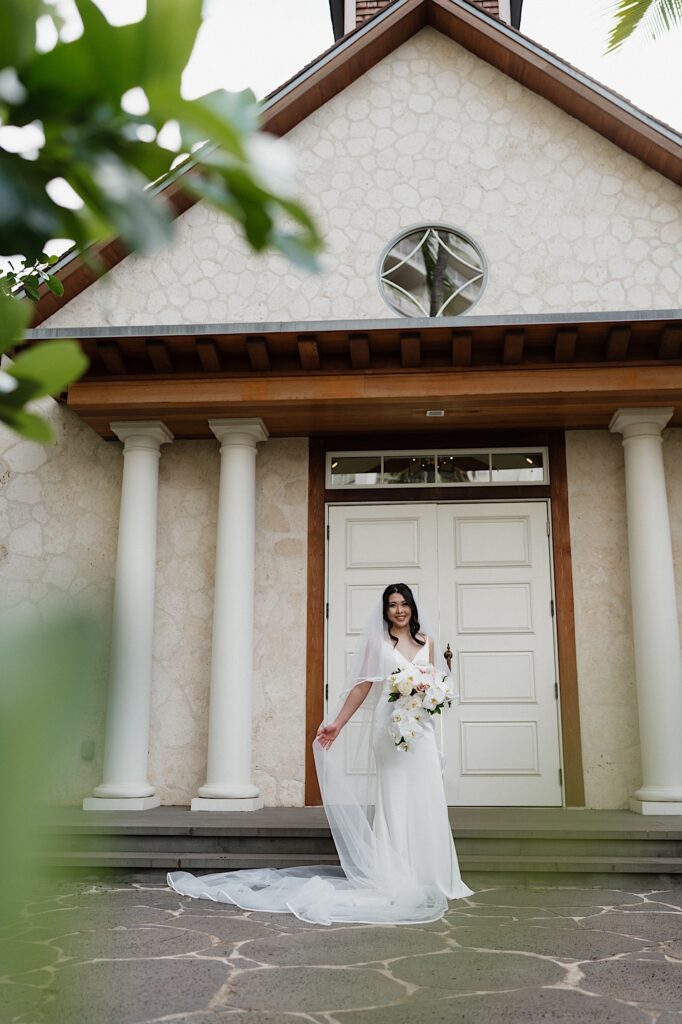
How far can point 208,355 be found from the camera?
714cm

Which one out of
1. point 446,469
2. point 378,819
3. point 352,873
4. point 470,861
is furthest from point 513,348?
point 352,873

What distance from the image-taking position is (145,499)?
7.74 meters

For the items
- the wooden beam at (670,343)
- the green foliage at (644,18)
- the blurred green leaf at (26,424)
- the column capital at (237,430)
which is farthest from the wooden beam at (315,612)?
the blurred green leaf at (26,424)

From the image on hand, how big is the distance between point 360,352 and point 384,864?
375 centimetres

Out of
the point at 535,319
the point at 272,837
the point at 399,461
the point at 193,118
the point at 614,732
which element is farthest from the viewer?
the point at 399,461

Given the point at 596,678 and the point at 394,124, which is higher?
the point at 394,124

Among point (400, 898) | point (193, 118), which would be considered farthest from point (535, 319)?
point (193, 118)

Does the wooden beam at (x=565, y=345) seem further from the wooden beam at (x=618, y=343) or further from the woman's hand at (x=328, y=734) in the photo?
the woman's hand at (x=328, y=734)

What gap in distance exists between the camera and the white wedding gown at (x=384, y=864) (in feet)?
16.9

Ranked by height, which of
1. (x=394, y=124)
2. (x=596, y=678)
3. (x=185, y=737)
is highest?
(x=394, y=124)

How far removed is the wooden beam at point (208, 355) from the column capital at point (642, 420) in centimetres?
332

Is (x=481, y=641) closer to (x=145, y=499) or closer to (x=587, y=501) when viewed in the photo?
(x=587, y=501)

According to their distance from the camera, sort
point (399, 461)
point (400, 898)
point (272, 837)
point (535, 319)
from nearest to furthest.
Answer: point (400, 898), point (272, 837), point (535, 319), point (399, 461)

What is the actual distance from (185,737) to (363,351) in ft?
11.9
